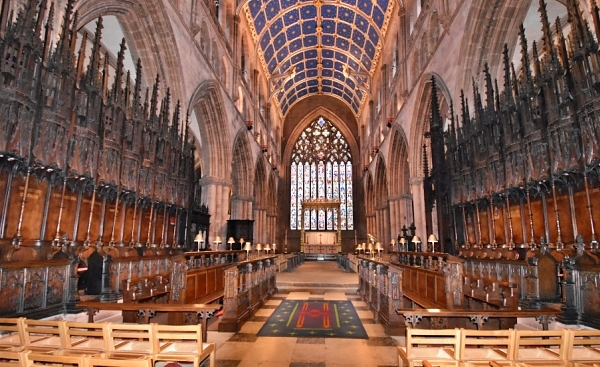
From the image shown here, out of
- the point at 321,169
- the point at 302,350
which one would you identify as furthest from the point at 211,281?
the point at 321,169

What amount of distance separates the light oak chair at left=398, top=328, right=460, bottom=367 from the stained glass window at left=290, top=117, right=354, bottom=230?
108ft

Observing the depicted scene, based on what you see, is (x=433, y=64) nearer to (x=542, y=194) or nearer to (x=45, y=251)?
(x=542, y=194)

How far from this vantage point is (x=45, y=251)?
23.9ft

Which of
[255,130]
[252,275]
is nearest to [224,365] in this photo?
[252,275]

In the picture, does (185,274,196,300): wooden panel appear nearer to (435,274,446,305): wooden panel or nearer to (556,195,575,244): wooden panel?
(435,274,446,305): wooden panel

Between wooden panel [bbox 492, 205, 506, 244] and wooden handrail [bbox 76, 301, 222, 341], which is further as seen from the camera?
wooden panel [bbox 492, 205, 506, 244]

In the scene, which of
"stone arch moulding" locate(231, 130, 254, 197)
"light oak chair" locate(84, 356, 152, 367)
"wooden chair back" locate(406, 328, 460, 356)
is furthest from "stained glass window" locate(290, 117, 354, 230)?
"light oak chair" locate(84, 356, 152, 367)

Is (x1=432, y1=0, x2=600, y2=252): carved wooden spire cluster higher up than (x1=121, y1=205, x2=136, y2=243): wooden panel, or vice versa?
(x1=432, y1=0, x2=600, y2=252): carved wooden spire cluster

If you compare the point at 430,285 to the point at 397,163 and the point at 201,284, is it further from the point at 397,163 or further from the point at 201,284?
the point at 397,163

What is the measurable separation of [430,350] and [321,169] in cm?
3443

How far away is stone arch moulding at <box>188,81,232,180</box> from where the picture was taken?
56.2ft

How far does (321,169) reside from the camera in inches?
1481

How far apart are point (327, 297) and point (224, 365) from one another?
21.4ft

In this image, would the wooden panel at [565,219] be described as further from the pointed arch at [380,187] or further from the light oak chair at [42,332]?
the pointed arch at [380,187]
